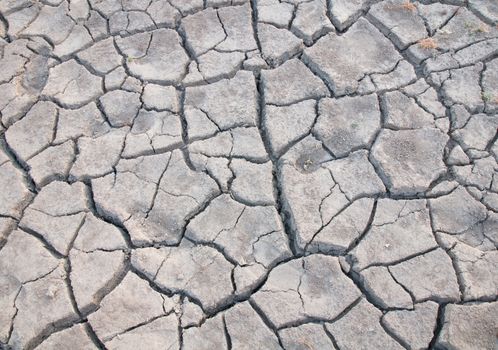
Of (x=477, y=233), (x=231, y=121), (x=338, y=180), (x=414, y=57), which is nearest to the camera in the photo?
(x=477, y=233)

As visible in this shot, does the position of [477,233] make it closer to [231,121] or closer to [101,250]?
[231,121]

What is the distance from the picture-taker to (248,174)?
323cm

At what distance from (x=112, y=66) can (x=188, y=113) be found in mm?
706

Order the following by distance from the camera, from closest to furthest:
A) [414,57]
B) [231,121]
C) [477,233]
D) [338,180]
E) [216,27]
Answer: [477,233] → [338,180] → [231,121] → [414,57] → [216,27]

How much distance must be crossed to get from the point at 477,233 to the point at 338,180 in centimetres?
78

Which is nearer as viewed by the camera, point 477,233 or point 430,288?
point 430,288

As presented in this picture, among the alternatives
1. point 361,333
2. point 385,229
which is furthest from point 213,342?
point 385,229

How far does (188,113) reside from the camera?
353 centimetres

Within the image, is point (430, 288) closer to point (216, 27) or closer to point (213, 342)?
point (213, 342)

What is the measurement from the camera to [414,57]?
3.76m

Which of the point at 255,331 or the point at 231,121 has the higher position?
the point at 231,121

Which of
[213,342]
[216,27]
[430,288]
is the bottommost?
[213,342]

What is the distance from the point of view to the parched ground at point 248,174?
9.02 feet

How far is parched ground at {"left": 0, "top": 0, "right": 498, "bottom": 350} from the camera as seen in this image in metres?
2.75
